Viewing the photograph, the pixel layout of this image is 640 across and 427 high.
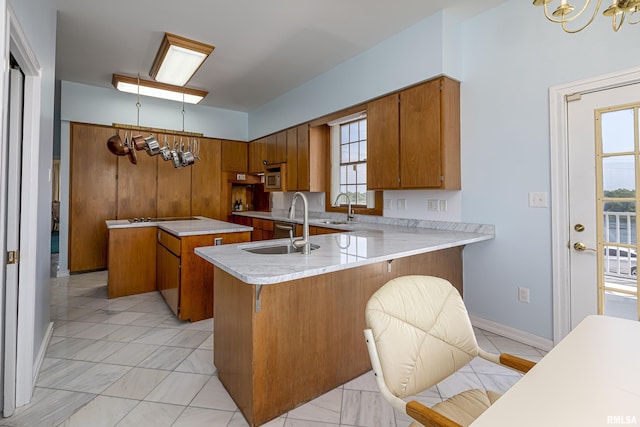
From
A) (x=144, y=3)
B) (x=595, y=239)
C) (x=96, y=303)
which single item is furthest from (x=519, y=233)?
(x=96, y=303)

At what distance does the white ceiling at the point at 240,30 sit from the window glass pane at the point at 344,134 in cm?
81

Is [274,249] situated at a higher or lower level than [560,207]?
lower

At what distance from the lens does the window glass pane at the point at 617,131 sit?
2033mm

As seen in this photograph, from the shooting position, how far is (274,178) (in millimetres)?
5133

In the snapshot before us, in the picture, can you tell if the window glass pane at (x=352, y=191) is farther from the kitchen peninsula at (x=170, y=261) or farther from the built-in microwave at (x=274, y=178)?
the kitchen peninsula at (x=170, y=261)

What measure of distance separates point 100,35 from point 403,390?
4151 millimetres

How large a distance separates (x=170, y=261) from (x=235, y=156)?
128 inches

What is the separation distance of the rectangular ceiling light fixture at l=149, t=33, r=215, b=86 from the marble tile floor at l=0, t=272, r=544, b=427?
2.81m

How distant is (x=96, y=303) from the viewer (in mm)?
3459

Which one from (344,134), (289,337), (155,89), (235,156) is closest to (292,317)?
(289,337)

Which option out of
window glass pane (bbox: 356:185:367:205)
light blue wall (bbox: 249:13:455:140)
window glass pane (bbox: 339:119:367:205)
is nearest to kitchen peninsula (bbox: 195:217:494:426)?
light blue wall (bbox: 249:13:455:140)

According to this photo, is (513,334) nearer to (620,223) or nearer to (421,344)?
(620,223)

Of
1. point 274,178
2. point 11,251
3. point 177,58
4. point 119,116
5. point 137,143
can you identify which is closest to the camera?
point 11,251

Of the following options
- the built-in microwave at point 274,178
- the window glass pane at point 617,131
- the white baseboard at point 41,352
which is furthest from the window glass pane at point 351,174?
the white baseboard at point 41,352
